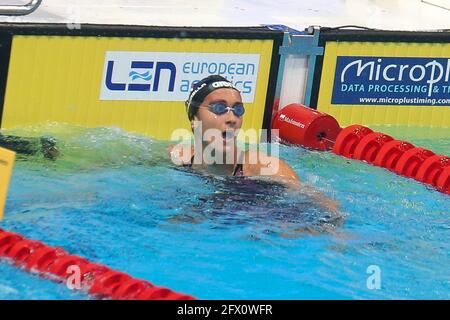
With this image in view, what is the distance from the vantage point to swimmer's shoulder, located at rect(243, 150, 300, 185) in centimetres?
717

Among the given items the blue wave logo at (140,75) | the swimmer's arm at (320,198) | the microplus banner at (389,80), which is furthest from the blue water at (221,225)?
the microplus banner at (389,80)

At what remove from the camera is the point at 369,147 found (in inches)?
313

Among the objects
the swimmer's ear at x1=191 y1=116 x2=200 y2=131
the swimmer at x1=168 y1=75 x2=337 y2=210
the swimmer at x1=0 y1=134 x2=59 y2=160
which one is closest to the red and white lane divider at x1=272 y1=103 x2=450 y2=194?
the swimmer at x1=168 y1=75 x2=337 y2=210

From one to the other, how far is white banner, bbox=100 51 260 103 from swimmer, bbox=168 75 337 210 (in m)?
0.42

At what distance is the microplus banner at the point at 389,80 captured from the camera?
826cm

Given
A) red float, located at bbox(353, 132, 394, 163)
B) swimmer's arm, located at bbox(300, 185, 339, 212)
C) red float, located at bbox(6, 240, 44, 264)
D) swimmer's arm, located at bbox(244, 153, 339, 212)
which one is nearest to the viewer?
red float, located at bbox(6, 240, 44, 264)

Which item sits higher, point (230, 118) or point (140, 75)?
point (140, 75)

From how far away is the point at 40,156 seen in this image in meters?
7.28

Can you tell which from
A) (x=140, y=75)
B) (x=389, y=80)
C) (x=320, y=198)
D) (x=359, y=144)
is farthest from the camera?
(x=389, y=80)

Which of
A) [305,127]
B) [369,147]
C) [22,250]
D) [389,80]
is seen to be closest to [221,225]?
[22,250]

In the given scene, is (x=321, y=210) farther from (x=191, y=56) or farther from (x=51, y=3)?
(x=51, y=3)

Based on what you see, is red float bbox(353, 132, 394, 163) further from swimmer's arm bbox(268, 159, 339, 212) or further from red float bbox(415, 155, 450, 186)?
swimmer's arm bbox(268, 159, 339, 212)

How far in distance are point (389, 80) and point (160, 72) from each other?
162cm

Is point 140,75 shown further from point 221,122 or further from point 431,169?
point 431,169
